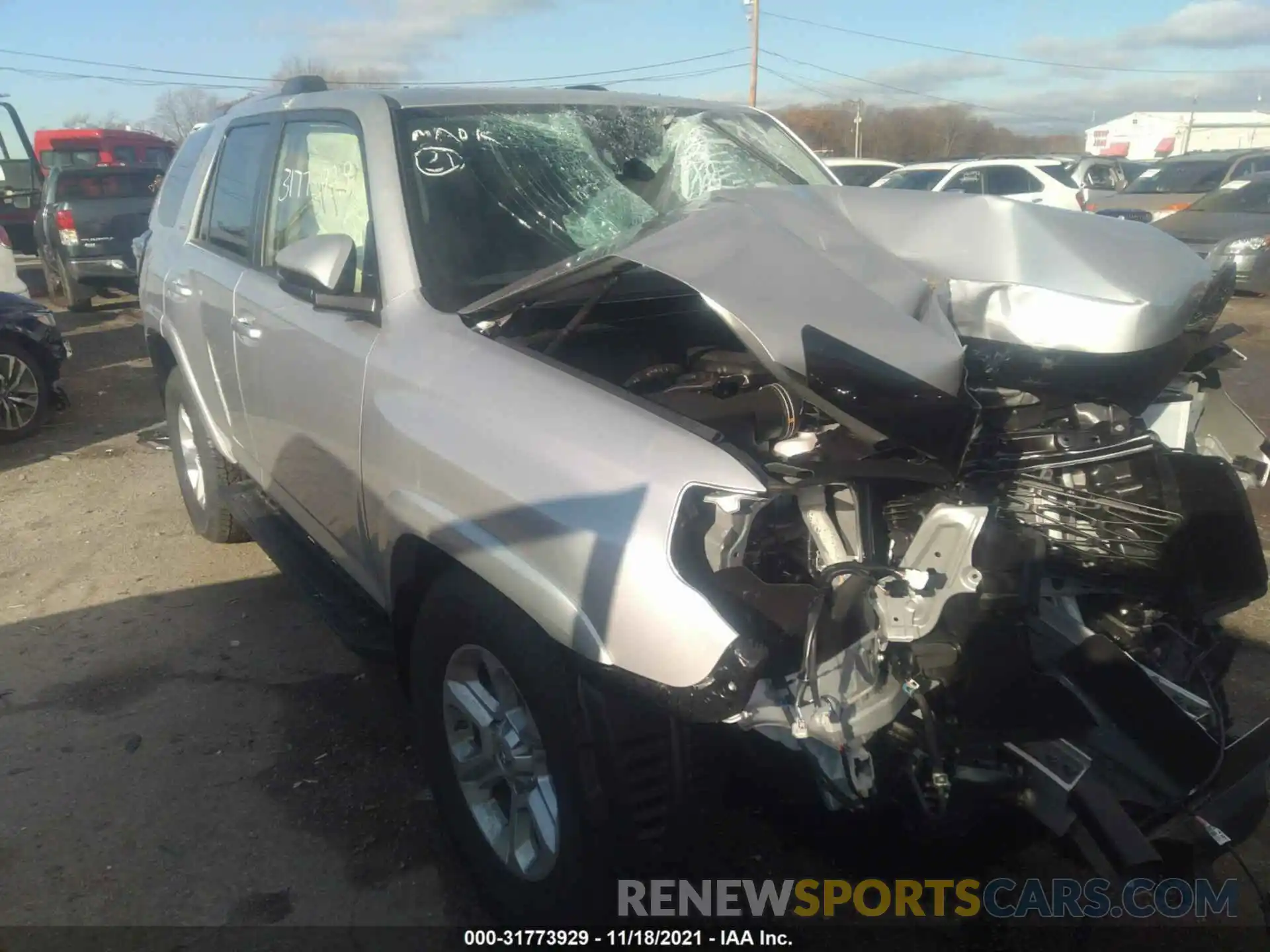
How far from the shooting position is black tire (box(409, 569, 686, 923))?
1.94 meters

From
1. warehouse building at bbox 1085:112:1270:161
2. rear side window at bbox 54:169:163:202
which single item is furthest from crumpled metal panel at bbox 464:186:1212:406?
warehouse building at bbox 1085:112:1270:161

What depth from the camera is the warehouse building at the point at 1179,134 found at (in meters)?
45.9

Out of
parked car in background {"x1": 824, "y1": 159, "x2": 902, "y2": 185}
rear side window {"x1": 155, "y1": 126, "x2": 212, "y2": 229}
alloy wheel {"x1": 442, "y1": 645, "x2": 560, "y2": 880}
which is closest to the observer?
alloy wheel {"x1": 442, "y1": 645, "x2": 560, "y2": 880}

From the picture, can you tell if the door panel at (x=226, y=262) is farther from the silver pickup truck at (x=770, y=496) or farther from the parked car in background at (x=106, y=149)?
the parked car in background at (x=106, y=149)

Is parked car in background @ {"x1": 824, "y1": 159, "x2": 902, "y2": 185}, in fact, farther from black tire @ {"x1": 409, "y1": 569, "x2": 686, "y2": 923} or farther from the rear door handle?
black tire @ {"x1": 409, "y1": 569, "x2": 686, "y2": 923}

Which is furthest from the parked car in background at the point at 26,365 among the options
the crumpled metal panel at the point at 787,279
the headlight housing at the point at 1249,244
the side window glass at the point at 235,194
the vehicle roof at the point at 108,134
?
the vehicle roof at the point at 108,134

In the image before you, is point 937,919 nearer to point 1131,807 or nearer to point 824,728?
point 1131,807

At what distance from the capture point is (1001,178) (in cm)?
1539

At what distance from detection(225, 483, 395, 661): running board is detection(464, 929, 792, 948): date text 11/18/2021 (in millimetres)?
812

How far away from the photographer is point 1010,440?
7.23ft

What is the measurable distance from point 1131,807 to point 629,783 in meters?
1.01

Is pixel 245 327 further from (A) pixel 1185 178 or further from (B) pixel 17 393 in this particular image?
(A) pixel 1185 178

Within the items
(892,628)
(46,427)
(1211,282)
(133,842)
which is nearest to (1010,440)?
(892,628)

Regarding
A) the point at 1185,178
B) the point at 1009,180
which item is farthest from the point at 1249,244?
the point at 1009,180
